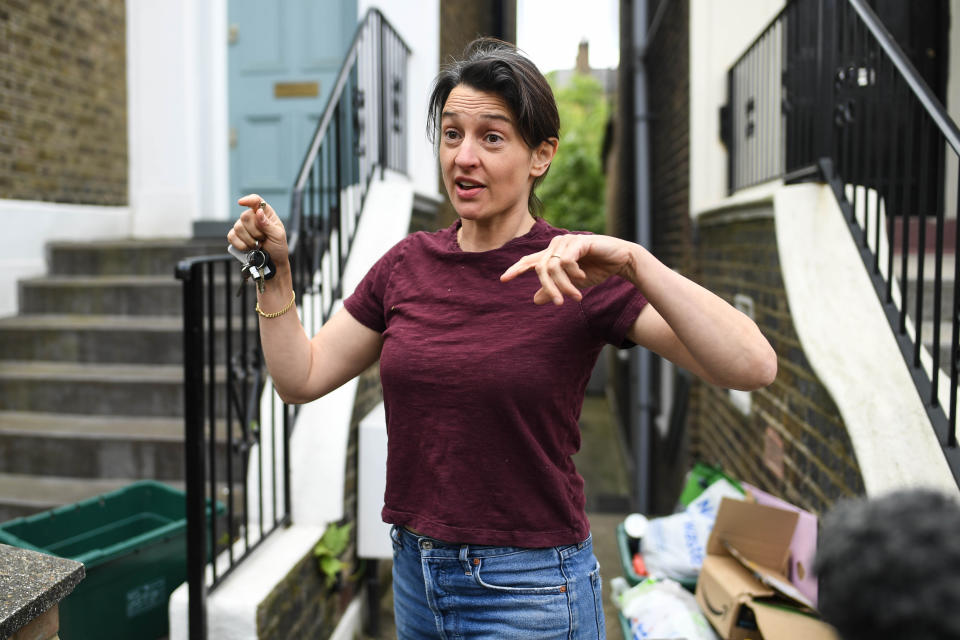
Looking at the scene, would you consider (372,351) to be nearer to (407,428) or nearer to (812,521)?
(407,428)

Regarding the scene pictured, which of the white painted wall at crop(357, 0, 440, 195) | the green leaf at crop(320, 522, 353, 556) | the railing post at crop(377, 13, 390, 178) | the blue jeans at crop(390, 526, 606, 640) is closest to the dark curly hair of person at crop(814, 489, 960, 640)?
the blue jeans at crop(390, 526, 606, 640)

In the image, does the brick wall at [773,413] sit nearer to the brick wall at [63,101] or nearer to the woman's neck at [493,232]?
the woman's neck at [493,232]

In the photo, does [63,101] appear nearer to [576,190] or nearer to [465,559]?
[465,559]

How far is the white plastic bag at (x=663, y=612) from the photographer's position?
277 centimetres

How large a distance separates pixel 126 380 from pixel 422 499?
327 centimetres

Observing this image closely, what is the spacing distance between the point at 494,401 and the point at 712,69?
15.8 feet

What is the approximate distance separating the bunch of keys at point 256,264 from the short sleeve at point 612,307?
24.0 inches

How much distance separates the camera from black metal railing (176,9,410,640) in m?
2.45

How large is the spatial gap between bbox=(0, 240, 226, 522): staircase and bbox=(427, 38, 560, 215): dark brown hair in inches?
114

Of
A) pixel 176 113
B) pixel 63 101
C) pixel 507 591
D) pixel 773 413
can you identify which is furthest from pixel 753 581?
pixel 63 101

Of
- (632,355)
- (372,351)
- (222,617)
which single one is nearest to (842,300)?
(372,351)

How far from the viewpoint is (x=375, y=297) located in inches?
63.7

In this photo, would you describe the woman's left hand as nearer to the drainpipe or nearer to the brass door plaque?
the brass door plaque

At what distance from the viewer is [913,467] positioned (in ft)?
6.67
